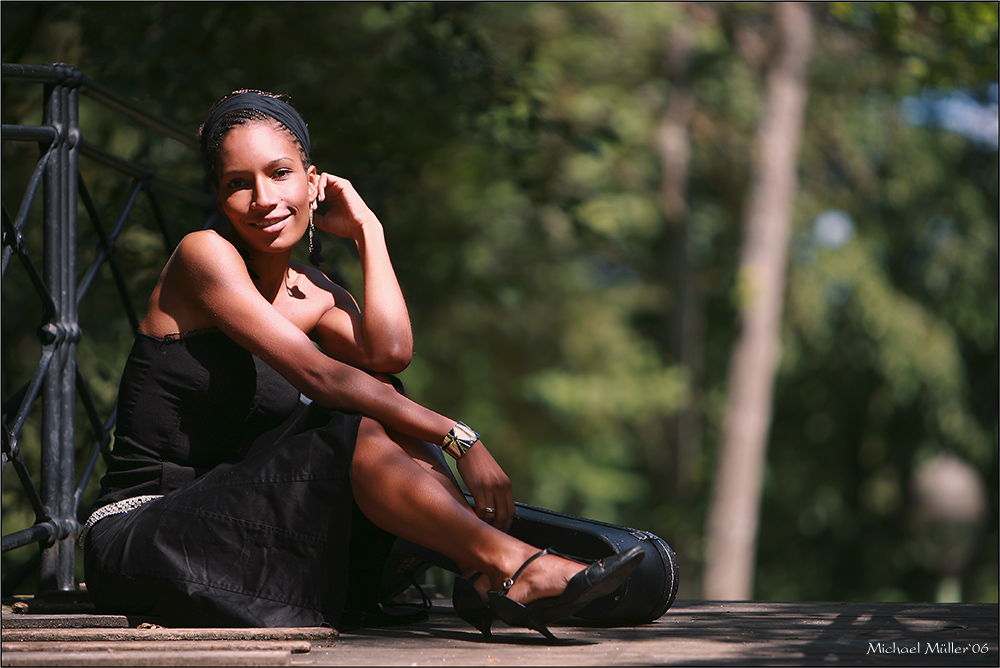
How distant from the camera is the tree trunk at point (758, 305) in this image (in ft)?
36.5

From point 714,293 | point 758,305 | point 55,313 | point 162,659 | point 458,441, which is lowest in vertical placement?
point 162,659

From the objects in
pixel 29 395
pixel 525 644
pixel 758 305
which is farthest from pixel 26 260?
pixel 758 305

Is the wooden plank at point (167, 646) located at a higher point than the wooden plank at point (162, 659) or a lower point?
higher

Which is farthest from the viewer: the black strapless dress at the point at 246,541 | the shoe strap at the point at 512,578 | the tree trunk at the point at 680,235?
the tree trunk at the point at 680,235

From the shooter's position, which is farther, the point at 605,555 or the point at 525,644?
the point at 605,555

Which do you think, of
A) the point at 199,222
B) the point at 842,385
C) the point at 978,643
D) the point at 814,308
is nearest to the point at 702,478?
the point at 842,385

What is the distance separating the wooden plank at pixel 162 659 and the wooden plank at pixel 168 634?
0.62ft

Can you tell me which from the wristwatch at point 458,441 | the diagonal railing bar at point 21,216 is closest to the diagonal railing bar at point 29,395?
the diagonal railing bar at point 21,216

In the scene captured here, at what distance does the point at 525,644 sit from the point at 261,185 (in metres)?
1.21

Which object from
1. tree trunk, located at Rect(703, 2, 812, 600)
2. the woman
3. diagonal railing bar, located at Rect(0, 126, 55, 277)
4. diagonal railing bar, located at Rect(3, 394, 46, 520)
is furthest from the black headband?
tree trunk, located at Rect(703, 2, 812, 600)

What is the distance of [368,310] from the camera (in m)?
2.54

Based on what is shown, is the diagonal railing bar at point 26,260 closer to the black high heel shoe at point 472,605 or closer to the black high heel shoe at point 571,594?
the black high heel shoe at point 472,605

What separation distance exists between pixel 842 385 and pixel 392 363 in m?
12.2

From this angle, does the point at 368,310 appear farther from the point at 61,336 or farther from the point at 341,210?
the point at 61,336
